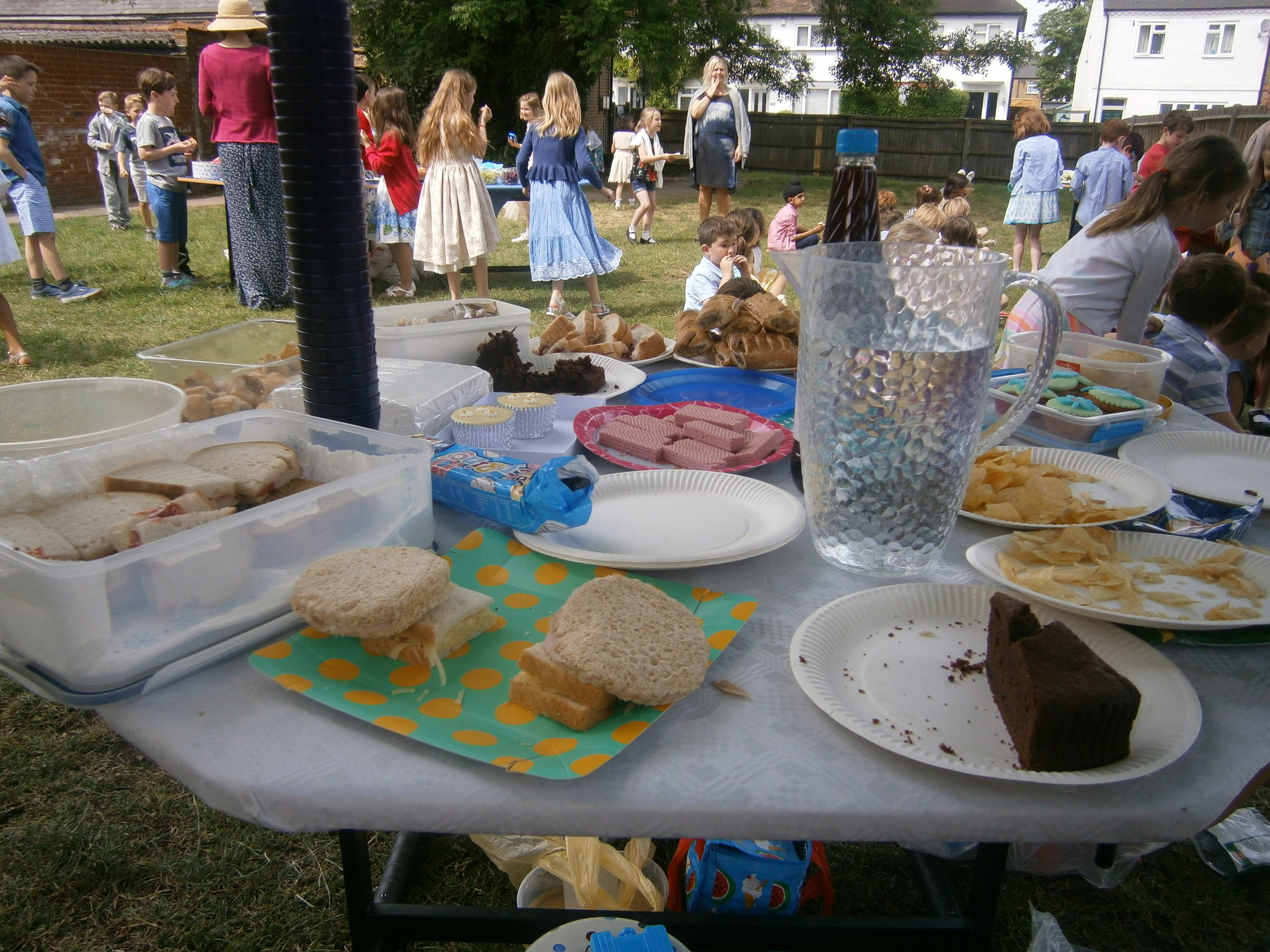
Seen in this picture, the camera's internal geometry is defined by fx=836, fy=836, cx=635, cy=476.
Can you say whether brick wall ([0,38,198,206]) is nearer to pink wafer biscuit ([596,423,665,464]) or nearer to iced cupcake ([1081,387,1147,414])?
pink wafer biscuit ([596,423,665,464])

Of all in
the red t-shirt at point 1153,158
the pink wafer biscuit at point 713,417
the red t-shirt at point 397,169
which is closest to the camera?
the pink wafer biscuit at point 713,417

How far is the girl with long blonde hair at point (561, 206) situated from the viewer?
6.84 meters

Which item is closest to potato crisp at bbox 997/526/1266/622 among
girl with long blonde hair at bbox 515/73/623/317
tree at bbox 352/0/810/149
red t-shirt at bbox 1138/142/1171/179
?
girl with long blonde hair at bbox 515/73/623/317

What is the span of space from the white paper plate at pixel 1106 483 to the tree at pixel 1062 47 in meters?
61.5

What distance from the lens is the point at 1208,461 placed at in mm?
1533

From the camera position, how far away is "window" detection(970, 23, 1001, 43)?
1815 inches

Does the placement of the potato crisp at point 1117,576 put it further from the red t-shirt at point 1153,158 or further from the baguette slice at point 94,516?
the red t-shirt at point 1153,158

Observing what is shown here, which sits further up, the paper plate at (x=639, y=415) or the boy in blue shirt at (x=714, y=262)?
the boy in blue shirt at (x=714, y=262)

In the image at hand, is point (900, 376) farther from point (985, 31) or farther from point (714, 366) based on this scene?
point (985, 31)

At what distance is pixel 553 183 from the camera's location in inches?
274

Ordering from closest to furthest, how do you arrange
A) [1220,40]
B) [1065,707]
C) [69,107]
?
[1065,707], [69,107], [1220,40]

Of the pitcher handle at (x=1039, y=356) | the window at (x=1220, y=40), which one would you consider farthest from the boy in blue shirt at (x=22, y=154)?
the window at (x=1220, y=40)

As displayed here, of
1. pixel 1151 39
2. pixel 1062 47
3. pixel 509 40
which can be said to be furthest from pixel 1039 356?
pixel 1062 47

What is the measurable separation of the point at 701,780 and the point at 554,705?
0.15 meters
